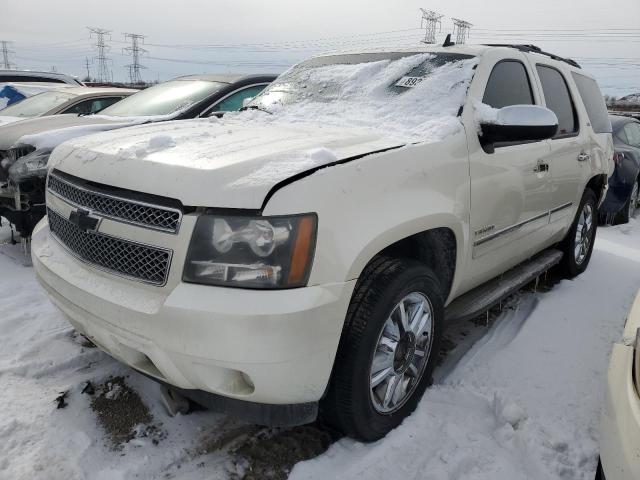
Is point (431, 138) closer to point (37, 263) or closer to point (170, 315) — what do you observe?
point (170, 315)

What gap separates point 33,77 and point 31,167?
25.9 feet

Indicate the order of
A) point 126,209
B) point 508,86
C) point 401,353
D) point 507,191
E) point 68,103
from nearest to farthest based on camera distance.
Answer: point 126,209
point 401,353
point 507,191
point 508,86
point 68,103

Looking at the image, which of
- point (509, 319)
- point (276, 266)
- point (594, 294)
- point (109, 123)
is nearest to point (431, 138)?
point (276, 266)

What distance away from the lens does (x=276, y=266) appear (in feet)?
6.14

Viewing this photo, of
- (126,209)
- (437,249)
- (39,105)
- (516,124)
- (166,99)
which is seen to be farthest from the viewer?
(39,105)

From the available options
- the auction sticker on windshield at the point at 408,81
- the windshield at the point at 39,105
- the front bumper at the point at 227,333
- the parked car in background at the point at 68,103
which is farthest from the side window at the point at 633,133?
the windshield at the point at 39,105

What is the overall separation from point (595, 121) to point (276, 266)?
3882mm

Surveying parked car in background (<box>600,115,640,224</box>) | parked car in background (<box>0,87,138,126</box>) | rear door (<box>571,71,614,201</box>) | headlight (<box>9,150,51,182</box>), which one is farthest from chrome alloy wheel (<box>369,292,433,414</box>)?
parked car in background (<box>0,87,138,126</box>)

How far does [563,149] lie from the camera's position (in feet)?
12.5

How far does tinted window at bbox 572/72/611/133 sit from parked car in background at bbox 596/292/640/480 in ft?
10.5

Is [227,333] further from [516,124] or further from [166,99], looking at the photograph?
[166,99]

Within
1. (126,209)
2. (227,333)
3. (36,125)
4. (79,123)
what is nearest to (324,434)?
(227,333)

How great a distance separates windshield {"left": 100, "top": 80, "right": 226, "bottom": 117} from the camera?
18.4 ft

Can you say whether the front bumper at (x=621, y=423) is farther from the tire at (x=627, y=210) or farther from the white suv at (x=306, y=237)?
the tire at (x=627, y=210)
